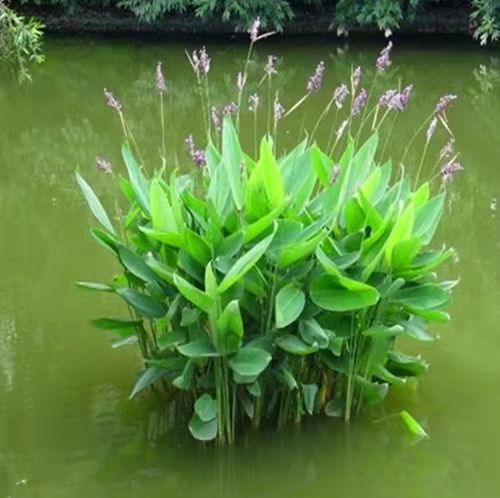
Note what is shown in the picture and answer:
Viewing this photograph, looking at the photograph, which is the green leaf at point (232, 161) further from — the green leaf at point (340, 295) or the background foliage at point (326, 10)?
the background foliage at point (326, 10)

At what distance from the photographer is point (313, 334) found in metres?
3.32

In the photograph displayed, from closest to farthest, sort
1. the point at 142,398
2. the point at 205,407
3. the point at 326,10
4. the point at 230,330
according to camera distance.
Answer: the point at 230,330 < the point at 205,407 < the point at 142,398 < the point at 326,10

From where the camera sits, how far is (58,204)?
6254 millimetres

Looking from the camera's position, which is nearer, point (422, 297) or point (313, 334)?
point (313, 334)

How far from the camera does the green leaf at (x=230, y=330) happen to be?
3195mm

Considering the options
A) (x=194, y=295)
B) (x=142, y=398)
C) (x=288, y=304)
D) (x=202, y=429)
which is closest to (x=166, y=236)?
(x=194, y=295)

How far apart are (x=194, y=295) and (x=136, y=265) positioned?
36 cm

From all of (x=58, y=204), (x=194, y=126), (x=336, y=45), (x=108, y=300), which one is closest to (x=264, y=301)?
(x=108, y=300)

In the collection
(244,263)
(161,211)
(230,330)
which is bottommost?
(230,330)

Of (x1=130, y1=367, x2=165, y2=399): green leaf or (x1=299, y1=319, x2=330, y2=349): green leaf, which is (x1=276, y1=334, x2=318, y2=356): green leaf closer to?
(x1=299, y1=319, x2=330, y2=349): green leaf

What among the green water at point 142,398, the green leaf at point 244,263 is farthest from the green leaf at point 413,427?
the green leaf at point 244,263

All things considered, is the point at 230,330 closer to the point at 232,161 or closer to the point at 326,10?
the point at 232,161

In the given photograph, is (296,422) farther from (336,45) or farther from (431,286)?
(336,45)

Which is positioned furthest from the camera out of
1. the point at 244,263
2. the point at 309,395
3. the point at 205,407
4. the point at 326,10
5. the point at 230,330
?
the point at 326,10
